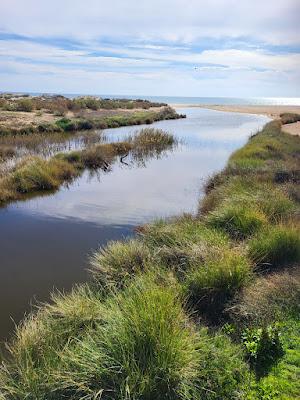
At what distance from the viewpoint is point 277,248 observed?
24.8 ft

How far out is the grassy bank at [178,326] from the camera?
4.36 metres

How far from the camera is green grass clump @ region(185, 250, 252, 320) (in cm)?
627

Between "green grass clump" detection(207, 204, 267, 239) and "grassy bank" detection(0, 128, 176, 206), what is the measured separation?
8.12m

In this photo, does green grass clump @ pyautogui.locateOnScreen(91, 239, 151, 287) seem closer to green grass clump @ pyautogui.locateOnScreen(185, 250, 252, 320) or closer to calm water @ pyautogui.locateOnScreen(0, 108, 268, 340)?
calm water @ pyautogui.locateOnScreen(0, 108, 268, 340)

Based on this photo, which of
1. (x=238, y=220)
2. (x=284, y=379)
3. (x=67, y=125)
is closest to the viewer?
(x=284, y=379)

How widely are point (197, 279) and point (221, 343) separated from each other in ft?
5.07

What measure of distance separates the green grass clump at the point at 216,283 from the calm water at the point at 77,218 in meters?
2.76

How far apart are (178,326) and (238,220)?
4.56 m

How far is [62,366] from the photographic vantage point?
4.58 meters

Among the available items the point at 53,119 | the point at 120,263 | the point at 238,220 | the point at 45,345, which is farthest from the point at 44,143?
the point at 45,345

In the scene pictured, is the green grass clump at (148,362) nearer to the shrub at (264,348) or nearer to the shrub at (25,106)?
the shrub at (264,348)

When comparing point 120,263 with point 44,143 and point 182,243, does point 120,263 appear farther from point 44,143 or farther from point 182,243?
point 44,143

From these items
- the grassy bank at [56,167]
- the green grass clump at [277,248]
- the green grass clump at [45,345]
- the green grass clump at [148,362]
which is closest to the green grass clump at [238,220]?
the green grass clump at [277,248]

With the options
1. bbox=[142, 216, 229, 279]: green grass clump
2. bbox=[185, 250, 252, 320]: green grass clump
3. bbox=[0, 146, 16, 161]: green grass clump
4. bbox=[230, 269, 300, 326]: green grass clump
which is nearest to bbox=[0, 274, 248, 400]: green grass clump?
bbox=[230, 269, 300, 326]: green grass clump
